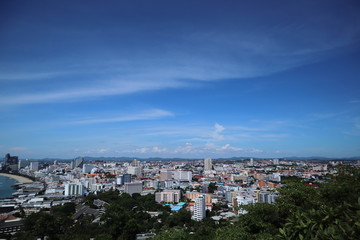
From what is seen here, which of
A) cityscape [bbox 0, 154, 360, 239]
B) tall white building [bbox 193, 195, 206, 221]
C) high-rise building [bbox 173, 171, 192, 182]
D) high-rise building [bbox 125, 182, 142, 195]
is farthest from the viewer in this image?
high-rise building [bbox 173, 171, 192, 182]

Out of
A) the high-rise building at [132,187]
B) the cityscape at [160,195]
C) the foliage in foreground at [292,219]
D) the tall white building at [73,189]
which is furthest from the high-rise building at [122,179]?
the foliage in foreground at [292,219]

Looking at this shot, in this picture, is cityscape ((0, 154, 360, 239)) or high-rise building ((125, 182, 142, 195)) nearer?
cityscape ((0, 154, 360, 239))

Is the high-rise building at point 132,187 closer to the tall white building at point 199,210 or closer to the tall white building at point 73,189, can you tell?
the tall white building at point 73,189

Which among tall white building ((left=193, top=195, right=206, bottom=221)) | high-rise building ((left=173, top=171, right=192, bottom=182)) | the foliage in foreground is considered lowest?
high-rise building ((left=173, top=171, right=192, bottom=182))

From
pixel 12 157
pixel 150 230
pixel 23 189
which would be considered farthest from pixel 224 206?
pixel 12 157

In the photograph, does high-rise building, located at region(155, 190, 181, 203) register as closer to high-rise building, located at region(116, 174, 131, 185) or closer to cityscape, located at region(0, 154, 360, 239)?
cityscape, located at region(0, 154, 360, 239)

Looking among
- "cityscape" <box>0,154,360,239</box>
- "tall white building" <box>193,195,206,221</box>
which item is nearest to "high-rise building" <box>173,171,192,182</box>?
"cityscape" <box>0,154,360,239</box>

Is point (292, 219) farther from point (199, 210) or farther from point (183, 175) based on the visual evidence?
point (183, 175)

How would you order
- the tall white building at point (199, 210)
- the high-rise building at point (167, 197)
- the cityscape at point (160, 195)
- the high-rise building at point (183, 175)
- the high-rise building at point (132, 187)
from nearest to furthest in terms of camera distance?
the cityscape at point (160, 195) < the tall white building at point (199, 210) < the high-rise building at point (167, 197) < the high-rise building at point (132, 187) < the high-rise building at point (183, 175)

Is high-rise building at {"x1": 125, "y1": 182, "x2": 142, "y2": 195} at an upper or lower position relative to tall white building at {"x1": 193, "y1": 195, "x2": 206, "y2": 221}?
lower
